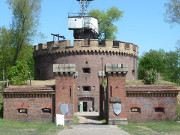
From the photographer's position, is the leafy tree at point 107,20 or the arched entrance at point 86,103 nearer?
the arched entrance at point 86,103

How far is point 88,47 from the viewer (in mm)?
32469

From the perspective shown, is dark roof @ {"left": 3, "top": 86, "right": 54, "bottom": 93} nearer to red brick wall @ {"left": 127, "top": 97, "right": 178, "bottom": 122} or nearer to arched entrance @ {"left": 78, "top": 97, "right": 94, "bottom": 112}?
red brick wall @ {"left": 127, "top": 97, "right": 178, "bottom": 122}

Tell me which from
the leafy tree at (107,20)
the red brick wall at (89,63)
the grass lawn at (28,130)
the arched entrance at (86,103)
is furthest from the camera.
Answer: the leafy tree at (107,20)

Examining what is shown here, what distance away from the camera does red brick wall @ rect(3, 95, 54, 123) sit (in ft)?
57.0

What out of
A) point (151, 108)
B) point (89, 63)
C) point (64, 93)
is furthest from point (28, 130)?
point (89, 63)

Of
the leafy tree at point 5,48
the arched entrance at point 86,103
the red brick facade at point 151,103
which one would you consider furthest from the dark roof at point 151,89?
the leafy tree at point 5,48

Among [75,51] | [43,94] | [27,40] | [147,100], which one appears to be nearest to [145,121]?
[147,100]

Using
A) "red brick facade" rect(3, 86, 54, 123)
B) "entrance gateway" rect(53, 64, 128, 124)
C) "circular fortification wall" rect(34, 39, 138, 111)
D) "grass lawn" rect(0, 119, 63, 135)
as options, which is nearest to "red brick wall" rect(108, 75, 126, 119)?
"entrance gateway" rect(53, 64, 128, 124)

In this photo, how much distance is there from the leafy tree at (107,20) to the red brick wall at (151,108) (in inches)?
1233

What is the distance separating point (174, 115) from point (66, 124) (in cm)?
675

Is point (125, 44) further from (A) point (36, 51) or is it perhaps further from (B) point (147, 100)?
(B) point (147, 100)

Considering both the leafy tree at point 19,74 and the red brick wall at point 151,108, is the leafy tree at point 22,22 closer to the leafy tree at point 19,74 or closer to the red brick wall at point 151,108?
the leafy tree at point 19,74

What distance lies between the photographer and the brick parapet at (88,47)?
3247 centimetres

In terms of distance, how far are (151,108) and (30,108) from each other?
7.57 metres
